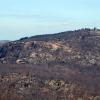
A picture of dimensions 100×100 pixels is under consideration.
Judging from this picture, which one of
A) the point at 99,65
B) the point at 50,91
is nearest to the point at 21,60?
the point at 99,65

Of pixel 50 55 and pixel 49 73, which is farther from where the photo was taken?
pixel 50 55

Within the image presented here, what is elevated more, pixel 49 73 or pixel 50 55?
pixel 50 55

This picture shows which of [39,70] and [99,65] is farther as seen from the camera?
[99,65]

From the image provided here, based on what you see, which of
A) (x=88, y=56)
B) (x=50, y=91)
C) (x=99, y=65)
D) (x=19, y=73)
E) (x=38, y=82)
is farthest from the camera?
(x=88, y=56)

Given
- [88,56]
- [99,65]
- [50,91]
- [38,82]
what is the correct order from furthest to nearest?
1. [88,56]
2. [99,65]
3. [38,82]
4. [50,91]

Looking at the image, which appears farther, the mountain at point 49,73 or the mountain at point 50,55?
the mountain at point 50,55

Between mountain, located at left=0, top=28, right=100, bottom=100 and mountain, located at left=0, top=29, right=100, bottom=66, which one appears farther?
mountain, located at left=0, top=29, right=100, bottom=66

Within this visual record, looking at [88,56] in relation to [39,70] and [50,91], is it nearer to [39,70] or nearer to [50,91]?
[39,70]

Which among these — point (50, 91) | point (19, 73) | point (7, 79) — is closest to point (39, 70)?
point (19, 73)

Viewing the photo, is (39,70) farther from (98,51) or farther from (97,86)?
(98,51)
